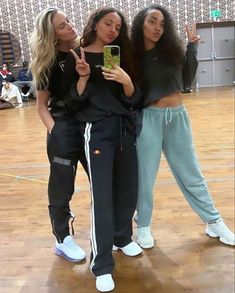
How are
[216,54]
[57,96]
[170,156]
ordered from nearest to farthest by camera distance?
[57,96], [170,156], [216,54]

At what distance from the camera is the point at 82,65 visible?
5.58 feet

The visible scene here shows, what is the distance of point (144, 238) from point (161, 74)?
95cm

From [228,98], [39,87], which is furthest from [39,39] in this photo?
[228,98]

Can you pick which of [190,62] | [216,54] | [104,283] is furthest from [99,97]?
[216,54]

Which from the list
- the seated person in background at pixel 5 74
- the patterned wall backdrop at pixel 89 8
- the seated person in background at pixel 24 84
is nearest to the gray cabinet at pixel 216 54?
the patterned wall backdrop at pixel 89 8

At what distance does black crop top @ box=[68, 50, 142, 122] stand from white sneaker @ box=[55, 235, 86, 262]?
0.77 meters

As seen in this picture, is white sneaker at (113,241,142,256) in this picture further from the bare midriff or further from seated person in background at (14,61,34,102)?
seated person in background at (14,61,34,102)

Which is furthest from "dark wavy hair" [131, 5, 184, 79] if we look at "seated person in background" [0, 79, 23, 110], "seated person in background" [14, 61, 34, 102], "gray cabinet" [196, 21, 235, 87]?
"gray cabinet" [196, 21, 235, 87]

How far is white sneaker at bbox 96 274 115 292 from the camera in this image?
183 centimetres

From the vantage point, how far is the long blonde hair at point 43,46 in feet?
6.01

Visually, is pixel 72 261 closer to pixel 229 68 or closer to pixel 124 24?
pixel 124 24

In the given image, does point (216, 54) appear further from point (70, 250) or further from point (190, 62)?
point (70, 250)

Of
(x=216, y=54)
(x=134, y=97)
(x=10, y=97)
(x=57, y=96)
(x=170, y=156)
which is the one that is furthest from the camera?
(x=216, y=54)

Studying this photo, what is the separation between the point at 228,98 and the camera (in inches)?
321
